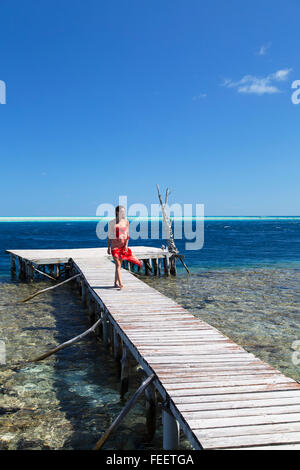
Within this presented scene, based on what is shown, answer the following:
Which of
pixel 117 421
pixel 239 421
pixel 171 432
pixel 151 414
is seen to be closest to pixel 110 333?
pixel 151 414

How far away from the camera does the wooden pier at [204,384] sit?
380cm

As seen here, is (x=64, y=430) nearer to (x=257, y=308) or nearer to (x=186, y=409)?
(x=186, y=409)

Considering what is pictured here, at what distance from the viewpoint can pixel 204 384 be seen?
4930 millimetres

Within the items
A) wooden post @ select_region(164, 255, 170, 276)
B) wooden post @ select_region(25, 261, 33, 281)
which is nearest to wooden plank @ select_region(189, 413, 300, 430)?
wooden post @ select_region(25, 261, 33, 281)

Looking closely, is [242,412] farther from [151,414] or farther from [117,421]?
[151,414]

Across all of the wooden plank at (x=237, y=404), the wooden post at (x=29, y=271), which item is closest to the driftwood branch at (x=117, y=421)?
the wooden plank at (x=237, y=404)

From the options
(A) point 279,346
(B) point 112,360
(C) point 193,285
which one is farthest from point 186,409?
(C) point 193,285

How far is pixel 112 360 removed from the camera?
29.6ft

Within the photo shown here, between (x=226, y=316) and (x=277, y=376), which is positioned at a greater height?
(x=277, y=376)

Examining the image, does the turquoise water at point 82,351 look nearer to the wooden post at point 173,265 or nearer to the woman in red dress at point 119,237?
the wooden post at point 173,265

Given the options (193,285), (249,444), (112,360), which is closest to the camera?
(249,444)

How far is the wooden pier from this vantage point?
3805 mm

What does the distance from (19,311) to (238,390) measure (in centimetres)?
1101

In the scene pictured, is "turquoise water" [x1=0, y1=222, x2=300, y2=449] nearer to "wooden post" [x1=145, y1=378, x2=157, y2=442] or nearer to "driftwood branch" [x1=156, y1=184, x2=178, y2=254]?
"wooden post" [x1=145, y1=378, x2=157, y2=442]
